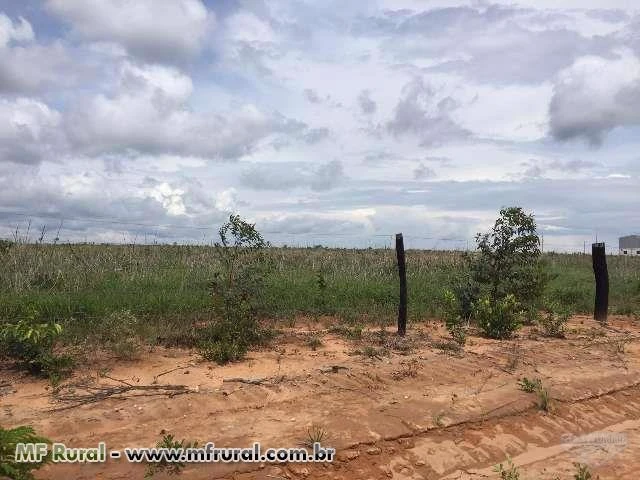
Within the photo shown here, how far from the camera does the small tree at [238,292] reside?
709 cm

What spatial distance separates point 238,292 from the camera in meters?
7.26

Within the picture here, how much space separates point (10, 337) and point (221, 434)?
305cm

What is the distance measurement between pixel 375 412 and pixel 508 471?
4.03 ft

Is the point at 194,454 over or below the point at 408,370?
below

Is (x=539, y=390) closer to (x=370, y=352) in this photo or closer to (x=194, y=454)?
(x=370, y=352)

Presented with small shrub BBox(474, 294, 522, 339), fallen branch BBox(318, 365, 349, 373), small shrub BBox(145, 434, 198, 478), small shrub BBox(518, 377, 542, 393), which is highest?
small shrub BBox(474, 294, 522, 339)

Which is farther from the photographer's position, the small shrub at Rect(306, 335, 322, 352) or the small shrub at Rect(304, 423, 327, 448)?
the small shrub at Rect(306, 335, 322, 352)

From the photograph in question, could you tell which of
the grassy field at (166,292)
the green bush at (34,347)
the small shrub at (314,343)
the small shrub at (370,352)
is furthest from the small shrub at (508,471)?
the green bush at (34,347)

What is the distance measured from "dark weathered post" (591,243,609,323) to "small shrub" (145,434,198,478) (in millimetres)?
8801

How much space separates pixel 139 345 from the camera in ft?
22.0

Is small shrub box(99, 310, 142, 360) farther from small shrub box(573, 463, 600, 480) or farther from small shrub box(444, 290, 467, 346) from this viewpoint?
small shrub box(573, 463, 600, 480)

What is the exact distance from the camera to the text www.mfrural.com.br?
416 cm

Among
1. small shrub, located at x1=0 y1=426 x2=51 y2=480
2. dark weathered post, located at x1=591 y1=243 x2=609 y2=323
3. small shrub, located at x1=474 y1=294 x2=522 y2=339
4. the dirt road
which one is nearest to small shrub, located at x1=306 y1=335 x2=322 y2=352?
the dirt road

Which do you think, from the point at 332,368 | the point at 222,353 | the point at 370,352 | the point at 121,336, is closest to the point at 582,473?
the point at 332,368
